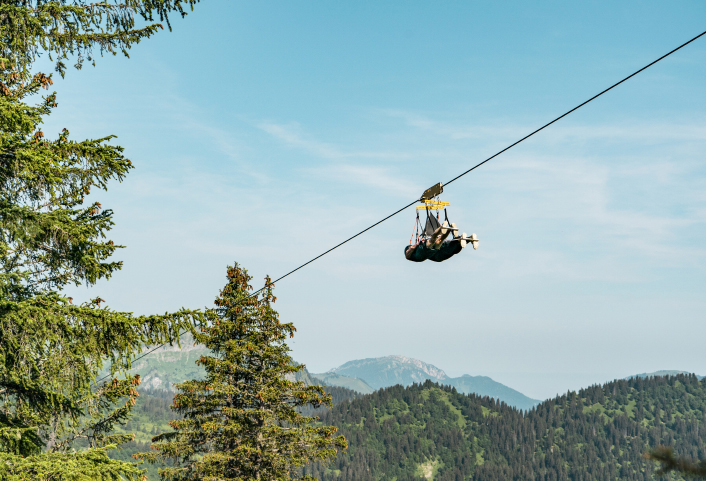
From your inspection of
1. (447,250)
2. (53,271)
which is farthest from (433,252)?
(53,271)

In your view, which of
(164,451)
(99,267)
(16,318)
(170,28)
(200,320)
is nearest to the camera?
(16,318)

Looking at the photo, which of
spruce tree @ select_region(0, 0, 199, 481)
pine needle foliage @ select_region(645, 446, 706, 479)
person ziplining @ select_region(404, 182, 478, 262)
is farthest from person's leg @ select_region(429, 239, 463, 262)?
pine needle foliage @ select_region(645, 446, 706, 479)

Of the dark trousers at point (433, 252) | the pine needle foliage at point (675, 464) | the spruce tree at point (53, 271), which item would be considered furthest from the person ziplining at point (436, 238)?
the pine needle foliage at point (675, 464)

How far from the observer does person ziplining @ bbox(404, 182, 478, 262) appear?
481 inches

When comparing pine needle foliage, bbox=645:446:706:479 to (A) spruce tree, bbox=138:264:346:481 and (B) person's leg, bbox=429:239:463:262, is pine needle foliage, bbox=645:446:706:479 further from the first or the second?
(A) spruce tree, bbox=138:264:346:481

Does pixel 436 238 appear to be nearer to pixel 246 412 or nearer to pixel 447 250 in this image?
pixel 447 250

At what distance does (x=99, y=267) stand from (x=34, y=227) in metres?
1.22

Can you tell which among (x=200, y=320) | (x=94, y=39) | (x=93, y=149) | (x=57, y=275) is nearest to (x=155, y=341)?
(x=200, y=320)

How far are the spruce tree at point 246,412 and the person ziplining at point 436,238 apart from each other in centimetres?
993

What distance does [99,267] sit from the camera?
9.95 meters

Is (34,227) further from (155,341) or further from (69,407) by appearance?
(69,407)

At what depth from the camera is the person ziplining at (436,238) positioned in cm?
1223

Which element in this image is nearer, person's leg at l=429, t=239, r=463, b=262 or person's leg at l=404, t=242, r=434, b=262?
person's leg at l=429, t=239, r=463, b=262

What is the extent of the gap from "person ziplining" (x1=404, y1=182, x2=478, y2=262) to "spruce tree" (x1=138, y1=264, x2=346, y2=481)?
391 inches
